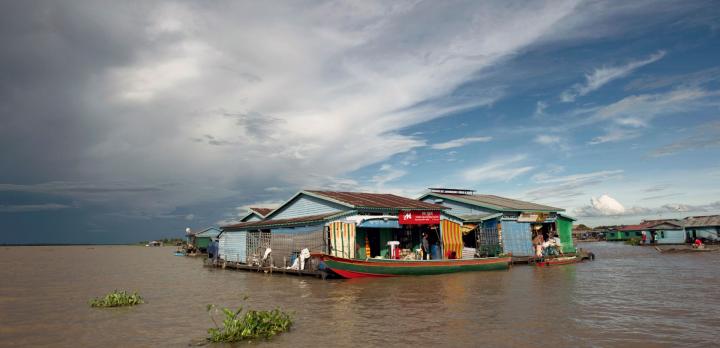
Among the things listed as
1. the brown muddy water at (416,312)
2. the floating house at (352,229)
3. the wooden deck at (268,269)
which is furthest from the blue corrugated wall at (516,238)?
the wooden deck at (268,269)

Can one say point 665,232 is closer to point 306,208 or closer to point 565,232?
point 565,232

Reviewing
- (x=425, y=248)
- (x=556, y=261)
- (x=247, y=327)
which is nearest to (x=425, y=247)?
(x=425, y=248)

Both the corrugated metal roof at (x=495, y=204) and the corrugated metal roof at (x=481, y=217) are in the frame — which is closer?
the corrugated metal roof at (x=481, y=217)

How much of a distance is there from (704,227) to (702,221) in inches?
66.5

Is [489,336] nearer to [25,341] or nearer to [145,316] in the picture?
[145,316]

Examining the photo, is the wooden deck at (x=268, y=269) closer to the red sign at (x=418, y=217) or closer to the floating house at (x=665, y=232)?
the red sign at (x=418, y=217)

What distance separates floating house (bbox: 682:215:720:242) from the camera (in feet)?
163

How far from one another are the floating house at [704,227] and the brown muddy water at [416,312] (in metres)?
38.5

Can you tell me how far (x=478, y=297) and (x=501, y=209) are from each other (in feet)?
56.3

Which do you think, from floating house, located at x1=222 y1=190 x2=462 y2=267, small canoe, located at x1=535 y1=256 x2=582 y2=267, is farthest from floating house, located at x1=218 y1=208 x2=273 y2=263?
small canoe, located at x1=535 y1=256 x2=582 y2=267

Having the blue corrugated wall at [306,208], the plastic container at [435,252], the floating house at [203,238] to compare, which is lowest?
the plastic container at [435,252]

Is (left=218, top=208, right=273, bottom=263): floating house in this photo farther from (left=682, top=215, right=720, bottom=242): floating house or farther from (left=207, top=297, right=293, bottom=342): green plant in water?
(left=682, top=215, right=720, bottom=242): floating house

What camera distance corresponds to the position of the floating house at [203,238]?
5262cm

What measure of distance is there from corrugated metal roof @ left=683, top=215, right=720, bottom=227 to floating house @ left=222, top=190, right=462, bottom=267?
42.7m
